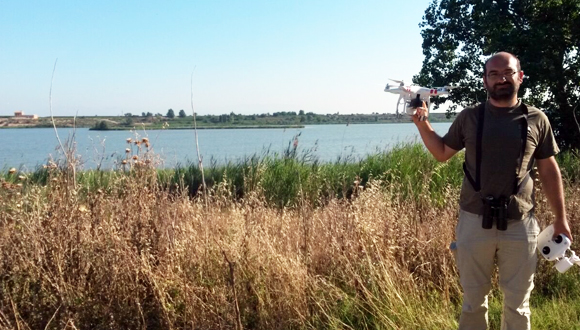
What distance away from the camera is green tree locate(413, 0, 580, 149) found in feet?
40.1

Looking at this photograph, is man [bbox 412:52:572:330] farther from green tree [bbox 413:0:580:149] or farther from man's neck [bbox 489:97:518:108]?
green tree [bbox 413:0:580:149]

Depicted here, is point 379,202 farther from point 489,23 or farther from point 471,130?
point 489,23

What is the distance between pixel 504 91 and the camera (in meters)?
3.76

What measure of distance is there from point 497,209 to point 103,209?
342 cm

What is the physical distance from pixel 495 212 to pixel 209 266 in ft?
8.04

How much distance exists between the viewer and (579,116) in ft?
43.6

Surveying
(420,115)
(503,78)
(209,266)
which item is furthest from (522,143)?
(209,266)

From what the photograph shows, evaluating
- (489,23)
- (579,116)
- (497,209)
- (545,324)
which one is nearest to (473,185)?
(497,209)

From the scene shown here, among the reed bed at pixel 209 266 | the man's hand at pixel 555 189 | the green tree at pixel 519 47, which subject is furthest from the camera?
the green tree at pixel 519 47

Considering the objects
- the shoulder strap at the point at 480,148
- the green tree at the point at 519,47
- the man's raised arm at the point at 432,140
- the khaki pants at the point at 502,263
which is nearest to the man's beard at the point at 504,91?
the shoulder strap at the point at 480,148

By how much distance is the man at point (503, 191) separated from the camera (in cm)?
376

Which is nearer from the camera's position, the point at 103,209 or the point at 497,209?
the point at 497,209

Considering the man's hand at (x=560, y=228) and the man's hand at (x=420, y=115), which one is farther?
the man's hand at (x=420, y=115)

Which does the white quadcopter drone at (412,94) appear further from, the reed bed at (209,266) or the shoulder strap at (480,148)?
the reed bed at (209,266)
